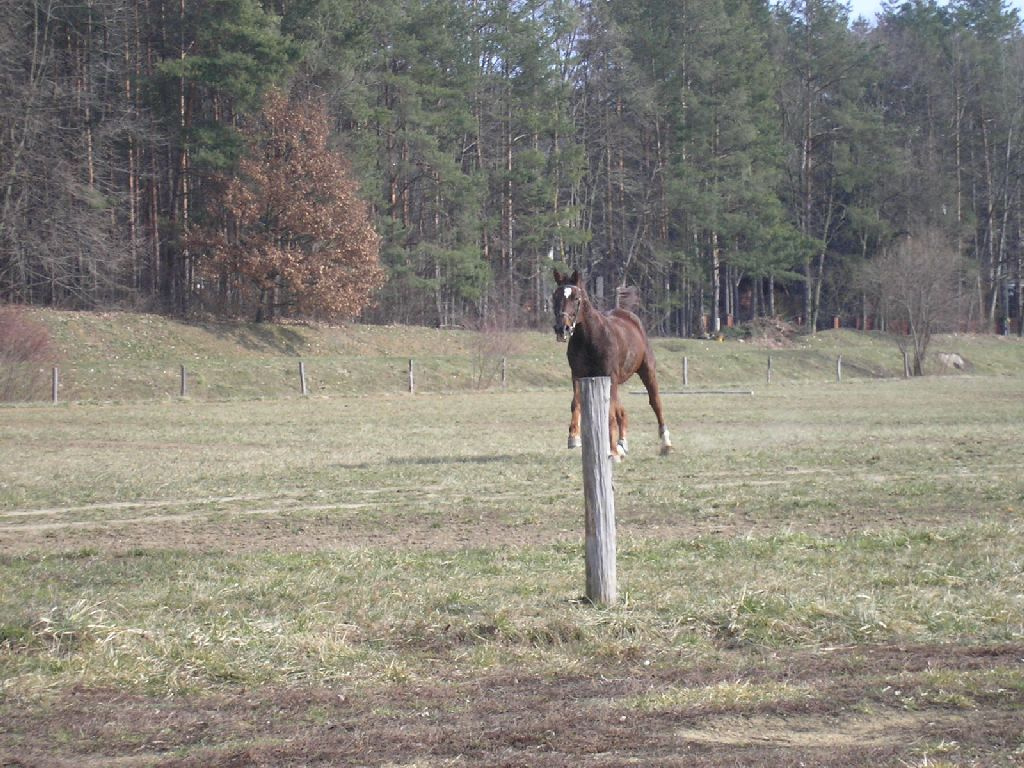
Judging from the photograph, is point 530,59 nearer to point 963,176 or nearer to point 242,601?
point 963,176

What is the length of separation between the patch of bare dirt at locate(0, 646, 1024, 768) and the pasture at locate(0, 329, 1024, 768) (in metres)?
0.02

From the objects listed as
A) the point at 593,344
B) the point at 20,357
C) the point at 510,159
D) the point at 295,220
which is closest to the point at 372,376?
the point at 295,220

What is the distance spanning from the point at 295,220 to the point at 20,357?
15.1 m

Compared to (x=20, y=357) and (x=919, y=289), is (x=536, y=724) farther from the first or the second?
(x=919, y=289)

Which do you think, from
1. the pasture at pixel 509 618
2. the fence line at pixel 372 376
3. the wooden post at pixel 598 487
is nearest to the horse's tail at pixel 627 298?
the pasture at pixel 509 618

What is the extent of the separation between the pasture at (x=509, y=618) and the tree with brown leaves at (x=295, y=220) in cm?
3310

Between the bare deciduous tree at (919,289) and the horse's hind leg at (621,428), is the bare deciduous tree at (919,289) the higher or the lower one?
the higher one

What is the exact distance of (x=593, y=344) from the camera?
16469mm

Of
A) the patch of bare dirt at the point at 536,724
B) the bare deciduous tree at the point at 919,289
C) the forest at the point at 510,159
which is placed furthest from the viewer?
the bare deciduous tree at the point at 919,289

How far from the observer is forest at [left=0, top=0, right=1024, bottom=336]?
4700 cm

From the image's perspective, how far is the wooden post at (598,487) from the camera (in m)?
7.40

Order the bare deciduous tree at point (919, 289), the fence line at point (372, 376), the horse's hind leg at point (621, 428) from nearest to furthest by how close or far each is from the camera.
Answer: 1. the horse's hind leg at point (621, 428)
2. the fence line at point (372, 376)
3. the bare deciduous tree at point (919, 289)

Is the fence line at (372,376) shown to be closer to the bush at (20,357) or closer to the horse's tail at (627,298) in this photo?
the bush at (20,357)

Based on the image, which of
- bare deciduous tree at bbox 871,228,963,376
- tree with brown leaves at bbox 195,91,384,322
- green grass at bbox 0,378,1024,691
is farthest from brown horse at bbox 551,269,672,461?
bare deciduous tree at bbox 871,228,963,376
